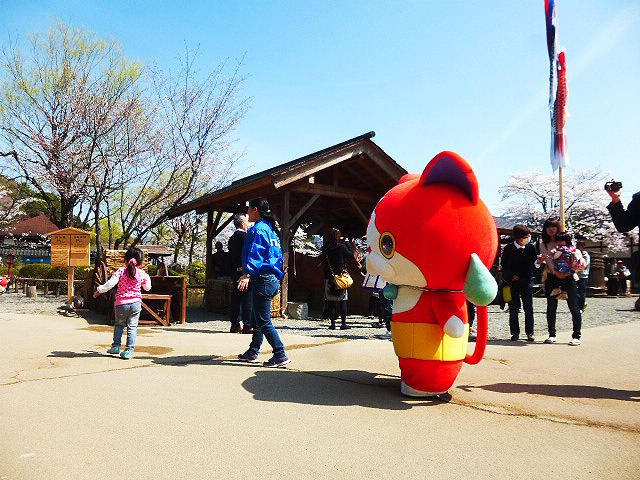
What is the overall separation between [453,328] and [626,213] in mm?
2125

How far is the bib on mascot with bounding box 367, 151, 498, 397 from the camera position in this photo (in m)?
3.47

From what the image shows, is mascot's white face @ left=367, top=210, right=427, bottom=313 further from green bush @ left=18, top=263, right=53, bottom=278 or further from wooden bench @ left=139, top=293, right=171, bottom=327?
green bush @ left=18, top=263, right=53, bottom=278

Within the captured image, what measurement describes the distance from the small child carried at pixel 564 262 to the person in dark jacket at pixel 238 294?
468cm

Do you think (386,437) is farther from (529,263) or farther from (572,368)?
(529,263)

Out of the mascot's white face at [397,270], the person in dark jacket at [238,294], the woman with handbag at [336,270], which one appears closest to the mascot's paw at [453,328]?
the mascot's white face at [397,270]

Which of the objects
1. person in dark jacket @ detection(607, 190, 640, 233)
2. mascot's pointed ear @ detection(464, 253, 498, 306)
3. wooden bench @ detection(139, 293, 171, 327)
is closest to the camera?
mascot's pointed ear @ detection(464, 253, 498, 306)

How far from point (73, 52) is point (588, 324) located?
19.4 meters

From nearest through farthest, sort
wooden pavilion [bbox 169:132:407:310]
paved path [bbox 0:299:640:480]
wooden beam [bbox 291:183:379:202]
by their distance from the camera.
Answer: paved path [bbox 0:299:640:480], wooden pavilion [bbox 169:132:407:310], wooden beam [bbox 291:183:379:202]

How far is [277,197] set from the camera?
38.0 feet

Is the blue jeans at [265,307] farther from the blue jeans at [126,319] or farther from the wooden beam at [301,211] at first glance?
the wooden beam at [301,211]

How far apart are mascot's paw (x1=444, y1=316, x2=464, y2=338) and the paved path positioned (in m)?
0.55

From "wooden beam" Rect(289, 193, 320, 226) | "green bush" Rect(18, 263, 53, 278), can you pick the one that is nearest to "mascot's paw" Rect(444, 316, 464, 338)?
"wooden beam" Rect(289, 193, 320, 226)

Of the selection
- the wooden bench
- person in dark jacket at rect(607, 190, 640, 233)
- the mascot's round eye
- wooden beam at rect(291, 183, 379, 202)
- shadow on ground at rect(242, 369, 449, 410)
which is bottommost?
shadow on ground at rect(242, 369, 449, 410)

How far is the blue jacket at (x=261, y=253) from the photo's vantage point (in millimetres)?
4820
